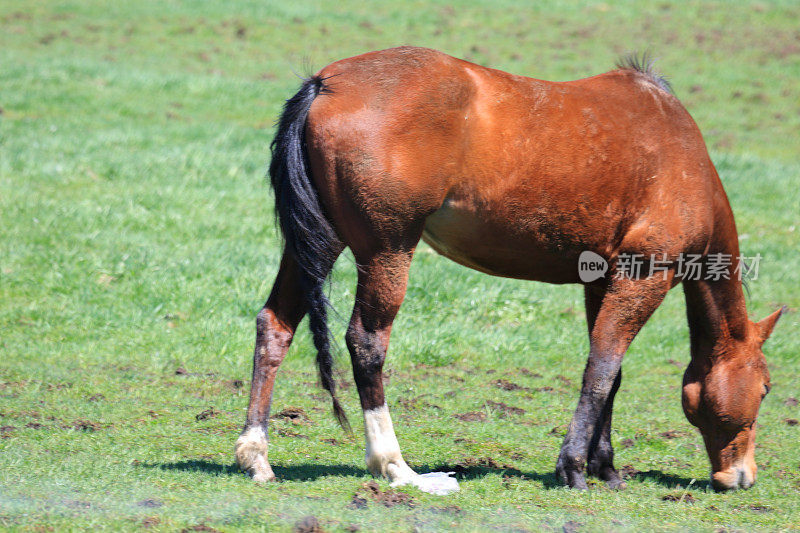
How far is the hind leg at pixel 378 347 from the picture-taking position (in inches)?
181

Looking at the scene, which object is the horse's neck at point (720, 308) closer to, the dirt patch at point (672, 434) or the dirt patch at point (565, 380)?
the dirt patch at point (672, 434)

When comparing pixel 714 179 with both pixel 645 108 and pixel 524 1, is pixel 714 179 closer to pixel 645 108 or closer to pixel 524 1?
pixel 645 108

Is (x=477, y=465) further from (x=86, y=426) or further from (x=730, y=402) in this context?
(x=86, y=426)

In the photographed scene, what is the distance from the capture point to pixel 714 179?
532cm

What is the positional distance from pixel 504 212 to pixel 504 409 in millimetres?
2342

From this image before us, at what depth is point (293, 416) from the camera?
615cm

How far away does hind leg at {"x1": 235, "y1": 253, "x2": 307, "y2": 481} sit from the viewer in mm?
4777

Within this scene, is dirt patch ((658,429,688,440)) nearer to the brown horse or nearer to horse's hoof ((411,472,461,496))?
the brown horse

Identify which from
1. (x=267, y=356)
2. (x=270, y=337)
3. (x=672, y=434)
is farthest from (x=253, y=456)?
(x=672, y=434)

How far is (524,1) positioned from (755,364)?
2096 cm

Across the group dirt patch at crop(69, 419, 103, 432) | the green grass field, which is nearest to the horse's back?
the green grass field

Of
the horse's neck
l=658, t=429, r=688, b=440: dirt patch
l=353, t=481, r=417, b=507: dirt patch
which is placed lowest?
l=658, t=429, r=688, b=440: dirt patch

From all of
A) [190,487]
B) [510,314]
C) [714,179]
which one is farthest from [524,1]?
[190,487]

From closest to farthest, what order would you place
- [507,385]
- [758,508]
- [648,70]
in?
[758,508] < [648,70] < [507,385]
